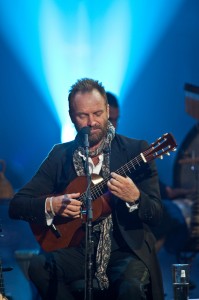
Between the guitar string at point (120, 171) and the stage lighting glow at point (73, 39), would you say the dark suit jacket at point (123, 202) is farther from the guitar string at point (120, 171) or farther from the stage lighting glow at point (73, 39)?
the stage lighting glow at point (73, 39)

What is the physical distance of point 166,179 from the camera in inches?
305

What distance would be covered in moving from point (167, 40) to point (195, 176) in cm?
154

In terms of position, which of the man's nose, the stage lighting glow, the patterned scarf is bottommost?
the patterned scarf

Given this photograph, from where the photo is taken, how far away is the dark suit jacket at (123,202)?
448cm

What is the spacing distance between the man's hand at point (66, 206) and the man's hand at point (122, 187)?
34cm

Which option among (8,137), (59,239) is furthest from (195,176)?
(59,239)

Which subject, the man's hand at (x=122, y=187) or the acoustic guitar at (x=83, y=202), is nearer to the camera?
the man's hand at (x=122, y=187)

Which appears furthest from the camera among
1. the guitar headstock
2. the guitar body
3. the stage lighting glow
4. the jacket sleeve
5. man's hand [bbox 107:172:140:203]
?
the stage lighting glow

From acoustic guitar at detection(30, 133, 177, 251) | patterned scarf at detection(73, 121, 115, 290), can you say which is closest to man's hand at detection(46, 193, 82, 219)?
acoustic guitar at detection(30, 133, 177, 251)

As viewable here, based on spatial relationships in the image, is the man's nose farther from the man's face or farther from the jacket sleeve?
the jacket sleeve

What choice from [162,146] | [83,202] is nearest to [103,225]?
[83,202]

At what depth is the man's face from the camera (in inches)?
185

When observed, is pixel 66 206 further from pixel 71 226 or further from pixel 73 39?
pixel 73 39

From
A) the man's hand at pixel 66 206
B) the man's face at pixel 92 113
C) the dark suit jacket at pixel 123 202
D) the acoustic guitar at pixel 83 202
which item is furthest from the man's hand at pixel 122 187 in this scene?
the man's face at pixel 92 113
